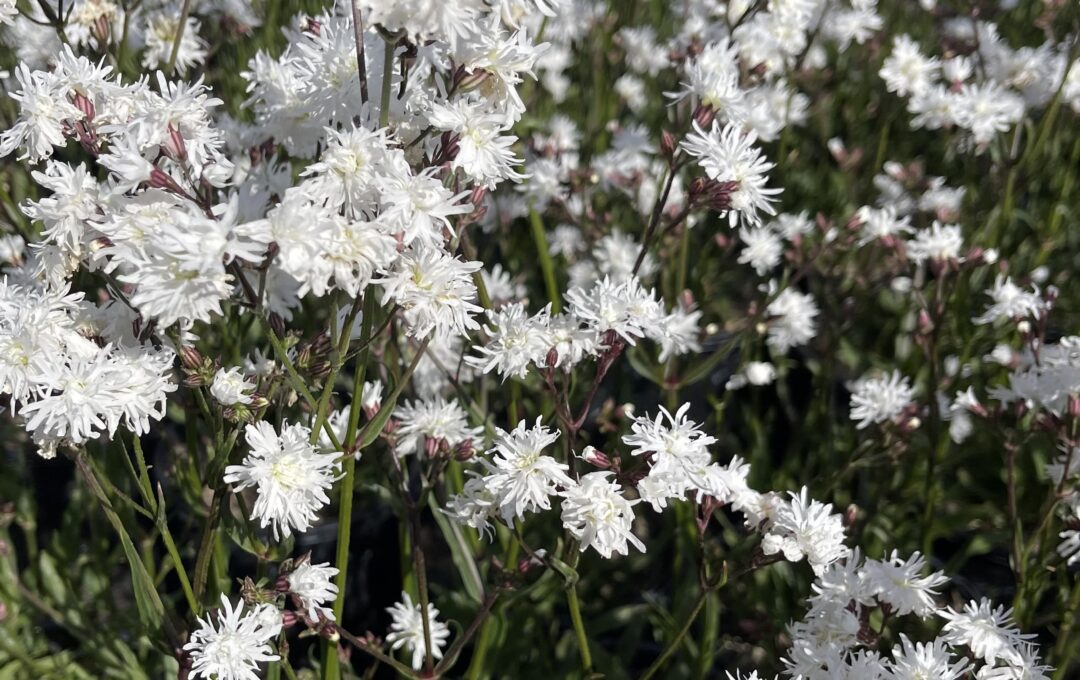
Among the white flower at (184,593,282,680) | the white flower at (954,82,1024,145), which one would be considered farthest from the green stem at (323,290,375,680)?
the white flower at (954,82,1024,145)

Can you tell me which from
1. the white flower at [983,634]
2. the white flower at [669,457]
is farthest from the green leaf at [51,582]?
the white flower at [983,634]

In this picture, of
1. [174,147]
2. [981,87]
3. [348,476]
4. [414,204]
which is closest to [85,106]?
[174,147]

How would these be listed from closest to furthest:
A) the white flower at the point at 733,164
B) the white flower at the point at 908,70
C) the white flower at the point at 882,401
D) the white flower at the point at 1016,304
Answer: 1. the white flower at the point at 733,164
2. the white flower at the point at 1016,304
3. the white flower at the point at 882,401
4. the white flower at the point at 908,70

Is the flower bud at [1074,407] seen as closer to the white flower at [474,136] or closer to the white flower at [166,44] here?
the white flower at [474,136]

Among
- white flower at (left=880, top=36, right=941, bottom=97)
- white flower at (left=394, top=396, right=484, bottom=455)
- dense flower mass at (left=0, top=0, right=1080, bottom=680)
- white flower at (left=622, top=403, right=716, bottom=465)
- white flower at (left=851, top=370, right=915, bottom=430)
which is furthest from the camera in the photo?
white flower at (left=880, top=36, right=941, bottom=97)

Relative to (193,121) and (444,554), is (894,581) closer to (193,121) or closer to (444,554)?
(193,121)

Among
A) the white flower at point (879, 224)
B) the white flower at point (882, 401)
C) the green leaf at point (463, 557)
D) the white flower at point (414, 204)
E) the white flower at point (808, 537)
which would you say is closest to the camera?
the white flower at point (414, 204)

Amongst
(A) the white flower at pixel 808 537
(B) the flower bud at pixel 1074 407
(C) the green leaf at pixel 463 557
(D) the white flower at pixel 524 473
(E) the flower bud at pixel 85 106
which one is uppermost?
(E) the flower bud at pixel 85 106

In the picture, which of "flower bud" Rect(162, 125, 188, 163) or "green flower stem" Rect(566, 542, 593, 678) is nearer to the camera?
"flower bud" Rect(162, 125, 188, 163)

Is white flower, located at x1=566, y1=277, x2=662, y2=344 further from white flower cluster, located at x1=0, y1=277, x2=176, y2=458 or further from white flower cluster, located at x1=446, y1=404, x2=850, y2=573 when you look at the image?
white flower cluster, located at x1=0, y1=277, x2=176, y2=458
